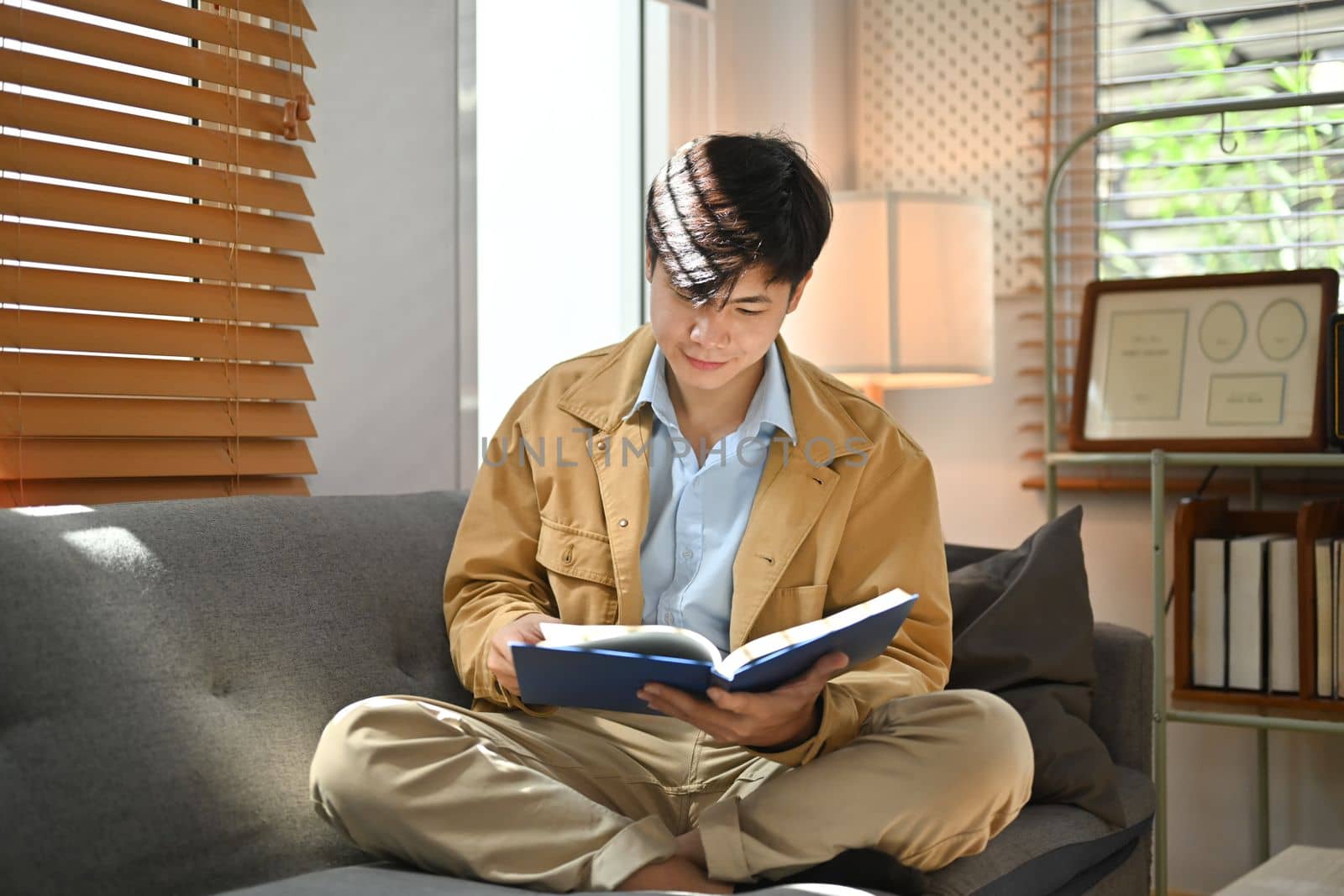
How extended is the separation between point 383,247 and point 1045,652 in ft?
4.25

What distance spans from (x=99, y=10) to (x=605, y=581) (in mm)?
1045

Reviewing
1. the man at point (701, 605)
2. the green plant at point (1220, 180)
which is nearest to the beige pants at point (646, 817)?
the man at point (701, 605)

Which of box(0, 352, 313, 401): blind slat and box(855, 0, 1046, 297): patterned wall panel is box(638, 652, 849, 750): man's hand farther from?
box(855, 0, 1046, 297): patterned wall panel

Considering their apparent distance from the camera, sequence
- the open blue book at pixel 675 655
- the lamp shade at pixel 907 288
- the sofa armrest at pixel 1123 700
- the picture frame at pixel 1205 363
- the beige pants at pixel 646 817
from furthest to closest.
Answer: the lamp shade at pixel 907 288 < the picture frame at pixel 1205 363 < the sofa armrest at pixel 1123 700 < the beige pants at pixel 646 817 < the open blue book at pixel 675 655

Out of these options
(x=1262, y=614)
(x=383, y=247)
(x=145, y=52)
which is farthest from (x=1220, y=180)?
(x=145, y=52)

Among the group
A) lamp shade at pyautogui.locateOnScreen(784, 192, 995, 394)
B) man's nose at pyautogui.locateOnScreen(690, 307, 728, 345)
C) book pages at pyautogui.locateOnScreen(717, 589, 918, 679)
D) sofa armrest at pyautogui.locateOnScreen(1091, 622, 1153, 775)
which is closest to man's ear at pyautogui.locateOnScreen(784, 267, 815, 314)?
man's nose at pyautogui.locateOnScreen(690, 307, 728, 345)

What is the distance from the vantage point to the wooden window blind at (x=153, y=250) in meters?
1.67

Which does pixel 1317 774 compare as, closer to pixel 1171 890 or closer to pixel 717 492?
pixel 1171 890

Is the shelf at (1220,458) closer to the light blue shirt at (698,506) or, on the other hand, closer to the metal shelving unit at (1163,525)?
the metal shelving unit at (1163,525)

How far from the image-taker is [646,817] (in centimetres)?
139

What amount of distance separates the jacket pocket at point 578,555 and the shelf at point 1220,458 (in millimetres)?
1352

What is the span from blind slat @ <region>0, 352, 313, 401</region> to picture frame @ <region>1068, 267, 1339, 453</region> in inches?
64.5

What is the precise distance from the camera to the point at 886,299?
2744mm

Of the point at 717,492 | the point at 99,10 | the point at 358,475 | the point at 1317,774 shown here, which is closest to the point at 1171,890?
the point at 1317,774
